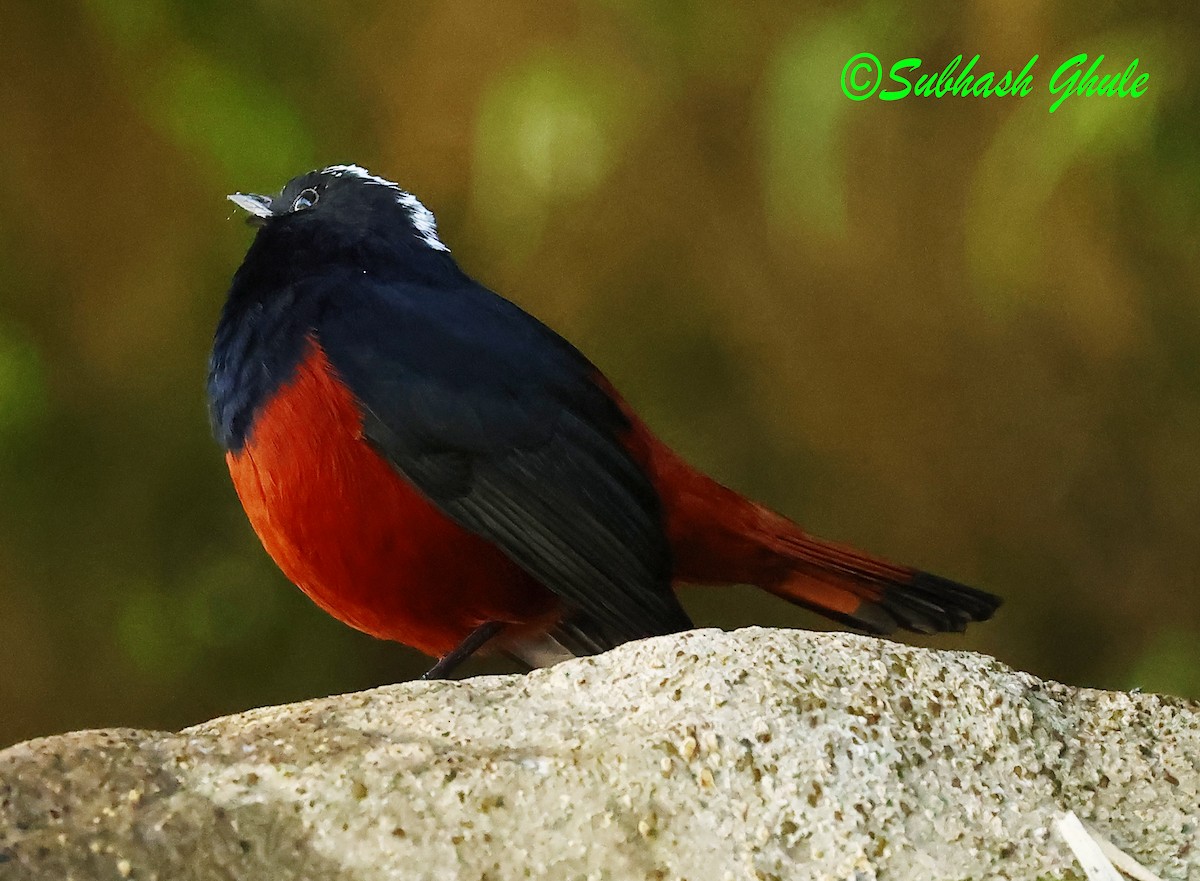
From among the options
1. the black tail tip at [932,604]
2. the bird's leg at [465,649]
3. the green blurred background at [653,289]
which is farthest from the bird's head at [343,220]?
the black tail tip at [932,604]

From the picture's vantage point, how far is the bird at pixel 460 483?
1.68 metres

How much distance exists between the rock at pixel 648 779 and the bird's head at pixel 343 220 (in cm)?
82

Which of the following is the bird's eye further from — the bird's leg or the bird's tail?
the bird's tail

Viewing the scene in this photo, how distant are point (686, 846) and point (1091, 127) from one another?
4.98 ft

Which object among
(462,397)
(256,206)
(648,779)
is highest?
(256,206)

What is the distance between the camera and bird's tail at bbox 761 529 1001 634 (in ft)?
5.84

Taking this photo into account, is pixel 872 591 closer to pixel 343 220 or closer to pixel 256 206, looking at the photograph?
pixel 343 220

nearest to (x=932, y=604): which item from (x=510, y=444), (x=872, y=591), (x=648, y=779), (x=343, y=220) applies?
(x=872, y=591)

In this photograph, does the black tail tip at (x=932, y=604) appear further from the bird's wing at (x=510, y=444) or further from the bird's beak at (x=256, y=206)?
the bird's beak at (x=256, y=206)

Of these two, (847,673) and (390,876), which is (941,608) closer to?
(847,673)

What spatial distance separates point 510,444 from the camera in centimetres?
173

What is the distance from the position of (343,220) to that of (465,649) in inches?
24.9

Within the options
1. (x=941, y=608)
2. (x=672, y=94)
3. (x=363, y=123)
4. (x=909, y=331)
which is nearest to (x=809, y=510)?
(x=909, y=331)

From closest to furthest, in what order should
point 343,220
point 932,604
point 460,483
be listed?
1. point 460,483
2. point 932,604
3. point 343,220
